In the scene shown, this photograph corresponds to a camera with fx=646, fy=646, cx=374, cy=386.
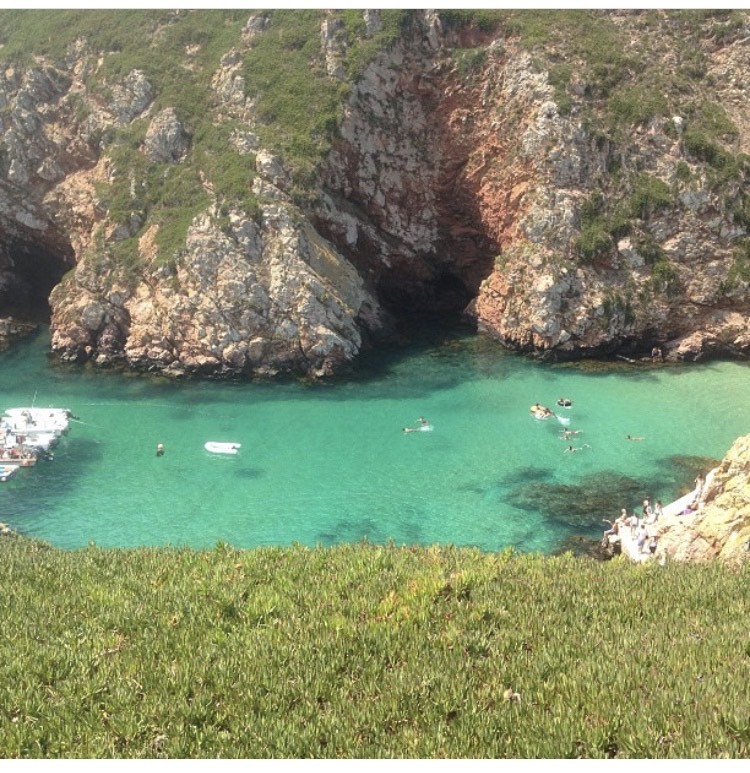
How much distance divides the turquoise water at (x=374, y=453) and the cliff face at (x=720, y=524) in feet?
18.1

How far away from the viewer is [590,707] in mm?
7090

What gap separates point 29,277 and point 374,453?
1726 inches

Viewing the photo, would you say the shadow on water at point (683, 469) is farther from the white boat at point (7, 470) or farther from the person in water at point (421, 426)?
the white boat at point (7, 470)

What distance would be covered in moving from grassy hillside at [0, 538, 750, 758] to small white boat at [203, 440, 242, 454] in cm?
2381

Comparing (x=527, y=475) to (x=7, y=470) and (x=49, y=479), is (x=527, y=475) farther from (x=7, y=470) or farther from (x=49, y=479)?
(x=7, y=470)

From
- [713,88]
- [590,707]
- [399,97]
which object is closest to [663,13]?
[713,88]

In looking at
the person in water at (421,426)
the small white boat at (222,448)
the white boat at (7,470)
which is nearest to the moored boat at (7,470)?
the white boat at (7,470)

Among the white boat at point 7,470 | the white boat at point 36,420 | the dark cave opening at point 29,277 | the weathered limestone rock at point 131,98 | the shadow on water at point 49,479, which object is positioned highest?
the weathered limestone rock at point 131,98

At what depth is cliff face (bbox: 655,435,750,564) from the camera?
16.8 m

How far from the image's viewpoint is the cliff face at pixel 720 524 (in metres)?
16.8

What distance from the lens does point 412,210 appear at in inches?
2223

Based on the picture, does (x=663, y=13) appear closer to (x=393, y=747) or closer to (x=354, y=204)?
(x=354, y=204)

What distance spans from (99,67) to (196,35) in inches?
359

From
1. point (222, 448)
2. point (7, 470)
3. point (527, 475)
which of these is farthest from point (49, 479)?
point (527, 475)
